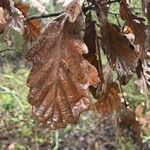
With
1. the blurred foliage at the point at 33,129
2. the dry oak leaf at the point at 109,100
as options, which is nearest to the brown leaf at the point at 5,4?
the dry oak leaf at the point at 109,100

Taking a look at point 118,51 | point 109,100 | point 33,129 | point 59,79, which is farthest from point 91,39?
point 33,129

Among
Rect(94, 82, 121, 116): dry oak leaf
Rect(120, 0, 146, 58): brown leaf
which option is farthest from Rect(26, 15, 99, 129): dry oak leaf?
Rect(94, 82, 121, 116): dry oak leaf

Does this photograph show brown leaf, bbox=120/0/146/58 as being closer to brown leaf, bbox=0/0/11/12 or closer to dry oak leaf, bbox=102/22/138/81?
dry oak leaf, bbox=102/22/138/81

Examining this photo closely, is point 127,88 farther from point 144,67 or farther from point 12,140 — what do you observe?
point 144,67

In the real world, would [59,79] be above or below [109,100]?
above

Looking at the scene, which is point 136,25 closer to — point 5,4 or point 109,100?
point 5,4

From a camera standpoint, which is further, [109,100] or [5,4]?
[109,100]

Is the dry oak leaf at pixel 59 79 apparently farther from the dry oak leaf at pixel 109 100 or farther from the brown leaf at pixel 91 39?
the dry oak leaf at pixel 109 100
